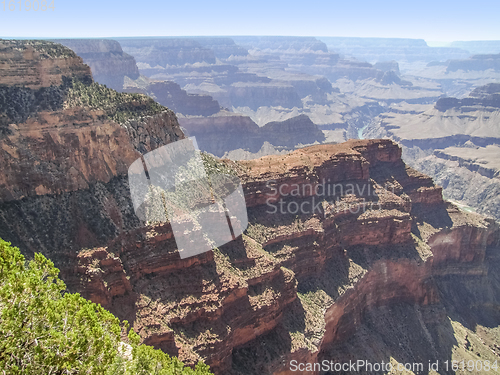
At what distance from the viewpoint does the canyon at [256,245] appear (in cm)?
3690

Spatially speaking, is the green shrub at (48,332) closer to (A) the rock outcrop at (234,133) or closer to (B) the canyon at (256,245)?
(B) the canyon at (256,245)

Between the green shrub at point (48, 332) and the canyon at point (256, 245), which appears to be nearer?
the green shrub at point (48, 332)

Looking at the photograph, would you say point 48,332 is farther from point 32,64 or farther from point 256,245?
point 256,245

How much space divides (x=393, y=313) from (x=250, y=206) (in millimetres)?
28646

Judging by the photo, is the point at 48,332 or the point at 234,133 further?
the point at 234,133

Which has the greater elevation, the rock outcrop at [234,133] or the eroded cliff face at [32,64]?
the eroded cliff face at [32,64]

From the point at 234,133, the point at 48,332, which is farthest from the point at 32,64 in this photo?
the point at 234,133

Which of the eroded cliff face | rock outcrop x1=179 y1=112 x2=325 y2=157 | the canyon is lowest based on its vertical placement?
rock outcrop x1=179 y1=112 x2=325 y2=157

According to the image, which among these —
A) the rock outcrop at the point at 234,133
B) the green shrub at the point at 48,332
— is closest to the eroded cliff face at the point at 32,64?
the green shrub at the point at 48,332

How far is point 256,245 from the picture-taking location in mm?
51562

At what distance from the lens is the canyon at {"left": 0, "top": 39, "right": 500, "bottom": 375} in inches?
1453

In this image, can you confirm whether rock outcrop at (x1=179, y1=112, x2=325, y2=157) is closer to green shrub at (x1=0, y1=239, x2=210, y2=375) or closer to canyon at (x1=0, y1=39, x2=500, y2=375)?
canyon at (x1=0, y1=39, x2=500, y2=375)

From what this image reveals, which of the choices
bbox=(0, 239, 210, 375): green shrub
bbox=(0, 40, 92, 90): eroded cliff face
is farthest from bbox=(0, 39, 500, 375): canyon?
bbox=(0, 239, 210, 375): green shrub

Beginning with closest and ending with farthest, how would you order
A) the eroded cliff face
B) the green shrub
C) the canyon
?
1. the green shrub
2. the canyon
3. the eroded cliff face
